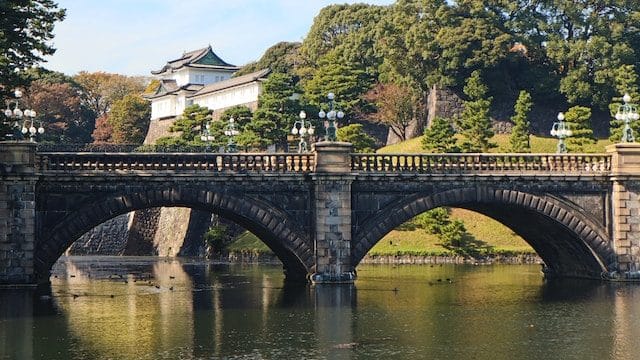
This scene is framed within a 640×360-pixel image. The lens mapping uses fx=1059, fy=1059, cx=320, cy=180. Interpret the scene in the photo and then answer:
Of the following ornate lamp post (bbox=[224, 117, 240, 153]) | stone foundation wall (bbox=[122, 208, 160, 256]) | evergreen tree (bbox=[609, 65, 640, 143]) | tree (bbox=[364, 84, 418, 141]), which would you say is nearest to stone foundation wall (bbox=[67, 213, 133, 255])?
stone foundation wall (bbox=[122, 208, 160, 256])

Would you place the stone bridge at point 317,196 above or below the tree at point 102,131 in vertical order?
below

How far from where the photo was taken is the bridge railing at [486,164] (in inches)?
2016

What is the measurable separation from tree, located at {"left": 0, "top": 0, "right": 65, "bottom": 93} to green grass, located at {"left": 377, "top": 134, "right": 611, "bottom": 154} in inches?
1563

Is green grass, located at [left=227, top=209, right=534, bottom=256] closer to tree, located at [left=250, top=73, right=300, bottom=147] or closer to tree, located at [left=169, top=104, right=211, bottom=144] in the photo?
tree, located at [left=250, top=73, right=300, bottom=147]

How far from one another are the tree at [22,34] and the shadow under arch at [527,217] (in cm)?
1928

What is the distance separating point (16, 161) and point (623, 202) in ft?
95.1

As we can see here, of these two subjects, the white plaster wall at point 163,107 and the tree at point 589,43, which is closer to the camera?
the tree at point 589,43

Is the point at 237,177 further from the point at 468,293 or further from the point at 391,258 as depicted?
the point at 391,258

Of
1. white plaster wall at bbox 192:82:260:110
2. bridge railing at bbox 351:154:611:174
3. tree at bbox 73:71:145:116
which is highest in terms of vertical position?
tree at bbox 73:71:145:116

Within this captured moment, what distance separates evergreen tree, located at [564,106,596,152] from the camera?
81938 millimetres

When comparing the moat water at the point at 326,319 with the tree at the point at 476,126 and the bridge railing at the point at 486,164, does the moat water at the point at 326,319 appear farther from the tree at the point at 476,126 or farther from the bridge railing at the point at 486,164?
the tree at the point at 476,126

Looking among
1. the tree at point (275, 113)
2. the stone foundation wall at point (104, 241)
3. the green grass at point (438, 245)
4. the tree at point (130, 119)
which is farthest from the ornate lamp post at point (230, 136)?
the tree at point (130, 119)

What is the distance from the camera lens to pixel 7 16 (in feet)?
173

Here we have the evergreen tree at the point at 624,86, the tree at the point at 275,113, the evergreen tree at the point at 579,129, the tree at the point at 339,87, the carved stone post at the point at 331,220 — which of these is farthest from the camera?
the tree at the point at 339,87
